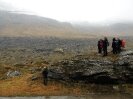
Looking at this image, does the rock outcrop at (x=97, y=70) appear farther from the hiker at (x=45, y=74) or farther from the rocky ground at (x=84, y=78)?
the hiker at (x=45, y=74)

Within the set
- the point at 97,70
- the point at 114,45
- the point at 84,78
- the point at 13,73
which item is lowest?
the point at 13,73

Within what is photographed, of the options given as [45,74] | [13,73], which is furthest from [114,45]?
[13,73]

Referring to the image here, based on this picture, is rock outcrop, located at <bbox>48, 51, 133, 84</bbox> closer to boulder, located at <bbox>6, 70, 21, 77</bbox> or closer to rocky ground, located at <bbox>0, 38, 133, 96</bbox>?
rocky ground, located at <bbox>0, 38, 133, 96</bbox>

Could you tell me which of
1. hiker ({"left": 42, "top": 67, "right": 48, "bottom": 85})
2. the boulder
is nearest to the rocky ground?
hiker ({"left": 42, "top": 67, "right": 48, "bottom": 85})

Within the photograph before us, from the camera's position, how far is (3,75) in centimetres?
4959

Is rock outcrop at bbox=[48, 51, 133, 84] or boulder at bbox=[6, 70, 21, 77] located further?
boulder at bbox=[6, 70, 21, 77]

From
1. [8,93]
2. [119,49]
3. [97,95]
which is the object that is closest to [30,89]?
[8,93]

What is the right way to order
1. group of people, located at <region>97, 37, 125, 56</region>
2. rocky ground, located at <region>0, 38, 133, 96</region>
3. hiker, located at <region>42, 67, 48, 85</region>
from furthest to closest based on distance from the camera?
group of people, located at <region>97, 37, 125, 56</region>
hiker, located at <region>42, 67, 48, 85</region>
rocky ground, located at <region>0, 38, 133, 96</region>

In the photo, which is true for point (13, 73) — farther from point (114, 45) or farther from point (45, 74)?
point (114, 45)

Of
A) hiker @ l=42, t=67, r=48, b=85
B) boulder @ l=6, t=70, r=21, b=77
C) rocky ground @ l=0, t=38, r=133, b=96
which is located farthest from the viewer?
boulder @ l=6, t=70, r=21, b=77

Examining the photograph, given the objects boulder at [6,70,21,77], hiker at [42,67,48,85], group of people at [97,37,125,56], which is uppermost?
group of people at [97,37,125,56]

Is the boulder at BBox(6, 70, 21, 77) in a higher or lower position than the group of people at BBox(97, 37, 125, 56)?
lower

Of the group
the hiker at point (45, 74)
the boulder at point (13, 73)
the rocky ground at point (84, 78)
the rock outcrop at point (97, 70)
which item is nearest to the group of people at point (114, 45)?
the rocky ground at point (84, 78)

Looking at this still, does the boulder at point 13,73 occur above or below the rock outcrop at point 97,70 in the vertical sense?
below
